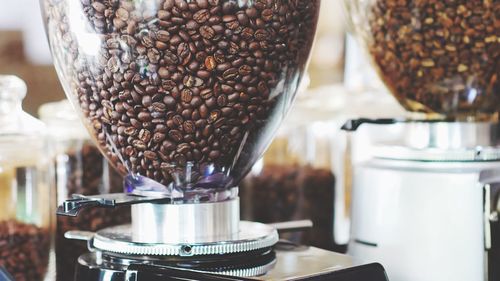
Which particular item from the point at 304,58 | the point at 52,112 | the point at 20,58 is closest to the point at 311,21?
the point at 304,58

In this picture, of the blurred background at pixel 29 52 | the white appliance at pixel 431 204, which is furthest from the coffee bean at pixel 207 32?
the blurred background at pixel 29 52

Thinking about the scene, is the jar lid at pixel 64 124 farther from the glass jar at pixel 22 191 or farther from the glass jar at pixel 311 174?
the glass jar at pixel 311 174

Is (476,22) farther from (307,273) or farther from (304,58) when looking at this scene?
(307,273)

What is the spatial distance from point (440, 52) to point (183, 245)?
0.34m

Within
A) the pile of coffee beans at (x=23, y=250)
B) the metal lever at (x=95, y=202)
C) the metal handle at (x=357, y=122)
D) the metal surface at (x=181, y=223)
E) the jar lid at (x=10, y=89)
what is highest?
the jar lid at (x=10, y=89)

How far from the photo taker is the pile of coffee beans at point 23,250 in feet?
2.63

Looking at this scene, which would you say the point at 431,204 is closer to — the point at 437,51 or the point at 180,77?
the point at 437,51

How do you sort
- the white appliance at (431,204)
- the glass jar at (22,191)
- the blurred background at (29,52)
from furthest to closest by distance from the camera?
1. the blurred background at (29,52)
2. the glass jar at (22,191)
3. the white appliance at (431,204)

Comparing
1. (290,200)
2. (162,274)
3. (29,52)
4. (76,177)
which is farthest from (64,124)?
(29,52)

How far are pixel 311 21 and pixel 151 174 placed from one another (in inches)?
7.2

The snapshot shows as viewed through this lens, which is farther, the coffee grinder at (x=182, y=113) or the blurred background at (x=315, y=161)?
the blurred background at (x=315, y=161)

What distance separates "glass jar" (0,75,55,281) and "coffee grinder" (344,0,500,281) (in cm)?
32

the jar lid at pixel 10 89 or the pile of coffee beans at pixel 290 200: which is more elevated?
the jar lid at pixel 10 89

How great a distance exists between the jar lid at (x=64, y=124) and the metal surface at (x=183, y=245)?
0.94 ft
